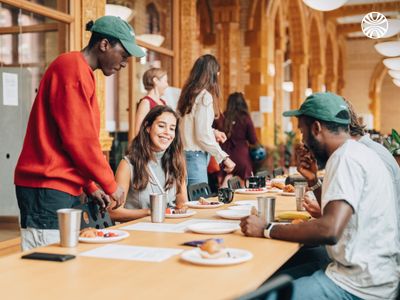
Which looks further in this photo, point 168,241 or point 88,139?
point 88,139

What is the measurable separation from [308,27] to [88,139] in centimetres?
1381

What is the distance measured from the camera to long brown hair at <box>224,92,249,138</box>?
741 centimetres

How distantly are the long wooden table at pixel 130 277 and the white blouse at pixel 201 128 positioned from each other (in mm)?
2815

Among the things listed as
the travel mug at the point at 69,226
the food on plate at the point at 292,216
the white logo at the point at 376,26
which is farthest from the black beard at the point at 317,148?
the white logo at the point at 376,26

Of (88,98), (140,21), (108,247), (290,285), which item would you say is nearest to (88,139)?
(88,98)

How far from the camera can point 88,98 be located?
9.48 ft

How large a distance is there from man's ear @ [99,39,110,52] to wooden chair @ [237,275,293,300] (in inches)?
73.9

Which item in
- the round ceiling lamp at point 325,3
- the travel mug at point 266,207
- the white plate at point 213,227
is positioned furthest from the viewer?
the round ceiling lamp at point 325,3

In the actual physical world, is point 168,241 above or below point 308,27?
below

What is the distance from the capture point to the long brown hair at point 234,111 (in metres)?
7.41

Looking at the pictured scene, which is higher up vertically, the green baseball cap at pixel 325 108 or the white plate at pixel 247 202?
the green baseball cap at pixel 325 108

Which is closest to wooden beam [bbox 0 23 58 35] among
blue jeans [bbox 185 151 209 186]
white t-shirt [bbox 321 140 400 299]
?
blue jeans [bbox 185 151 209 186]

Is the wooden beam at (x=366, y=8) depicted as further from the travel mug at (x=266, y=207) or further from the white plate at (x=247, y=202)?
the travel mug at (x=266, y=207)

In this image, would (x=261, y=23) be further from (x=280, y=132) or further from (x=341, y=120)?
(x=341, y=120)
